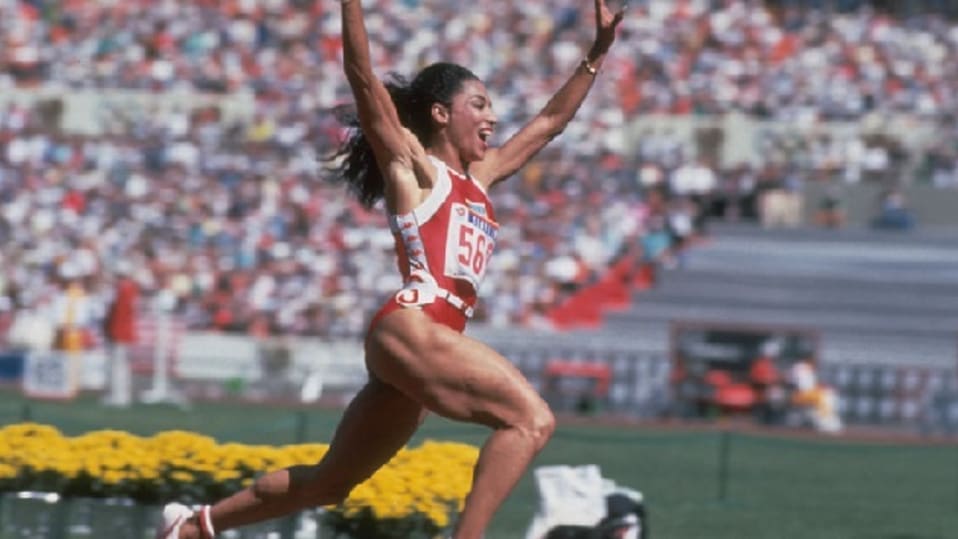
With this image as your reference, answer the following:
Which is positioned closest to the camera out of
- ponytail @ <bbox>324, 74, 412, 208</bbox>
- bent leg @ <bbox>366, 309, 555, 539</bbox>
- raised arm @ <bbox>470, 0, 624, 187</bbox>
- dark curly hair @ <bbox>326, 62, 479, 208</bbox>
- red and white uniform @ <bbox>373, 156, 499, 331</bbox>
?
bent leg @ <bbox>366, 309, 555, 539</bbox>

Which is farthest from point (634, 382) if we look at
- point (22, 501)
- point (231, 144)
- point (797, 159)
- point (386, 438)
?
point (386, 438)

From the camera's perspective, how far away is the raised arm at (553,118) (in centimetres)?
779

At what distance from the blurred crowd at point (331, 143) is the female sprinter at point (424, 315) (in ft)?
67.7

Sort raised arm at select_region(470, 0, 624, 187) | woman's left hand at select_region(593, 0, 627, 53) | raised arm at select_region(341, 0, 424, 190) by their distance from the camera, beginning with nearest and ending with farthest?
raised arm at select_region(341, 0, 424, 190), raised arm at select_region(470, 0, 624, 187), woman's left hand at select_region(593, 0, 627, 53)

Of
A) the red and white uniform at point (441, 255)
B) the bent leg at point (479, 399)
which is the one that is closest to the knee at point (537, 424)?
the bent leg at point (479, 399)

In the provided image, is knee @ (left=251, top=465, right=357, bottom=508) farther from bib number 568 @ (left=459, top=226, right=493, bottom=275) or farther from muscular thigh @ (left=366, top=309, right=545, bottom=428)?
bib number 568 @ (left=459, top=226, right=493, bottom=275)

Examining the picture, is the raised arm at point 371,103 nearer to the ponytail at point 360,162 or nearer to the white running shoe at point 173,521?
the ponytail at point 360,162

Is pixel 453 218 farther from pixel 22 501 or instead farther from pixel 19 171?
pixel 19 171

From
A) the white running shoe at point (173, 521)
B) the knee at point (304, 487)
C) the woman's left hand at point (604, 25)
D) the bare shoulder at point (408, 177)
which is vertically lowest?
the white running shoe at point (173, 521)

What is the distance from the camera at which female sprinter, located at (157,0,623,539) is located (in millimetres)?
6793

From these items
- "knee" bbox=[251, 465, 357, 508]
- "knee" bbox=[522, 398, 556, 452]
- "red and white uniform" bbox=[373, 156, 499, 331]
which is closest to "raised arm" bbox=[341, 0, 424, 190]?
"red and white uniform" bbox=[373, 156, 499, 331]

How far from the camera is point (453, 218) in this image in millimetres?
7113

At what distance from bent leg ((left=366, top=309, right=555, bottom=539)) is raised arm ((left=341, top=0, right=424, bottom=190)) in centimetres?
59

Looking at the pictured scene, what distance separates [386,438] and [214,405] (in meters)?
18.6
